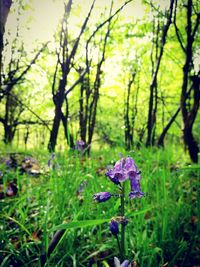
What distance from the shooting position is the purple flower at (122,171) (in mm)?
1098

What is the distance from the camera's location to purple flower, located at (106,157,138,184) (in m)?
1.10

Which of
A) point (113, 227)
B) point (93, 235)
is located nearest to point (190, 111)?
point (93, 235)

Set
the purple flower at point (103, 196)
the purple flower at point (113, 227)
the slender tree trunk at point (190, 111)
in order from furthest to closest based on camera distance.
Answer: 1. the slender tree trunk at point (190, 111)
2. the purple flower at point (103, 196)
3. the purple flower at point (113, 227)

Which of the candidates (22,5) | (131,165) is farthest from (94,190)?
(22,5)

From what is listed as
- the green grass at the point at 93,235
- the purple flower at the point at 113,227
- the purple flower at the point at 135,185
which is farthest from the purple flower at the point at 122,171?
the green grass at the point at 93,235

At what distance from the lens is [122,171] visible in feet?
3.67

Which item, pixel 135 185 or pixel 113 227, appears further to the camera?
pixel 135 185

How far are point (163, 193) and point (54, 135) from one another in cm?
369

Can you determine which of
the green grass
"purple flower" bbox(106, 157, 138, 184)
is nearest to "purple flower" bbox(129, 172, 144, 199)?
"purple flower" bbox(106, 157, 138, 184)

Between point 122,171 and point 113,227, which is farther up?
point 122,171

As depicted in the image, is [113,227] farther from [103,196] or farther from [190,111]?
[190,111]

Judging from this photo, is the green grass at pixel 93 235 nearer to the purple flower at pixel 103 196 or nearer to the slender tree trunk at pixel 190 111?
the purple flower at pixel 103 196

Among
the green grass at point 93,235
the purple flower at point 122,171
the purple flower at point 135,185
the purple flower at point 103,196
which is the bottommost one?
the green grass at point 93,235

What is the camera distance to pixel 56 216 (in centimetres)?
214
